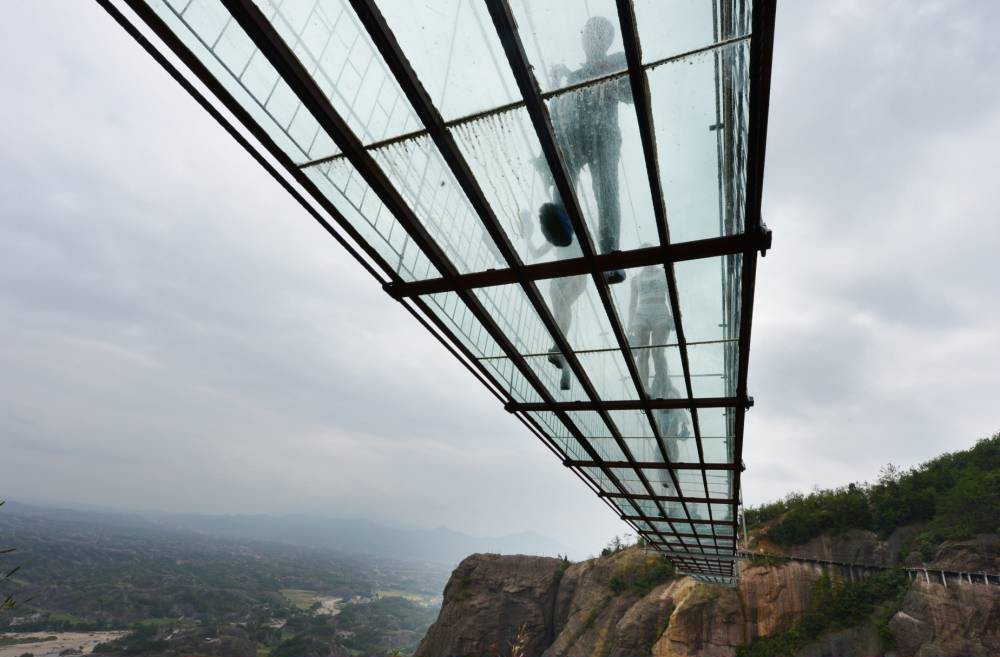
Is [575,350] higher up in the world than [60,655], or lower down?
higher up

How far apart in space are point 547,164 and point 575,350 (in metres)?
2.93

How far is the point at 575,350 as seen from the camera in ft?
19.6

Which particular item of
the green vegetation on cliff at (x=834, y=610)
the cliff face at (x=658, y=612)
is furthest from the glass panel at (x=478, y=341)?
the green vegetation on cliff at (x=834, y=610)

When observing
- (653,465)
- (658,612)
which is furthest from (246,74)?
(658,612)

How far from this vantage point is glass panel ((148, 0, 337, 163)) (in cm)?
277

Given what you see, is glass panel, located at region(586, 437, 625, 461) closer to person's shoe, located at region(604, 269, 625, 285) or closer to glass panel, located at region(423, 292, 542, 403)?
glass panel, located at region(423, 292, 542, 403)

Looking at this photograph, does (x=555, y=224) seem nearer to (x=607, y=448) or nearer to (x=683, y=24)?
(x=683, y=24)

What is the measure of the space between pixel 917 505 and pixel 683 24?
120ft

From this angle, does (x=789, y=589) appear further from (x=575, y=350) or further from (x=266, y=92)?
(x=266, y=92)

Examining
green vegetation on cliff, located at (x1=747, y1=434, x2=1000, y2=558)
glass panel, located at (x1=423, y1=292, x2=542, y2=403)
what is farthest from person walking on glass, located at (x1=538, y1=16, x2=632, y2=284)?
green vegetation on cliff, located at (x1=747, y1=434, x2=1000, y2=558)

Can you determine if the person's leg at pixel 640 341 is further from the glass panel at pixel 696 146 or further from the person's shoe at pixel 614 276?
the glass panel at pixel 696 146

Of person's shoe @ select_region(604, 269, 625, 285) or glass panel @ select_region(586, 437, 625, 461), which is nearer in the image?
person's shoe @ select_region(604, 269, 625, 285)

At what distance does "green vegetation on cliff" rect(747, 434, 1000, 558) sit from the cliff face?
1672 mm

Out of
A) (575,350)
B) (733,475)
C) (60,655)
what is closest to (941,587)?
(733,475)
